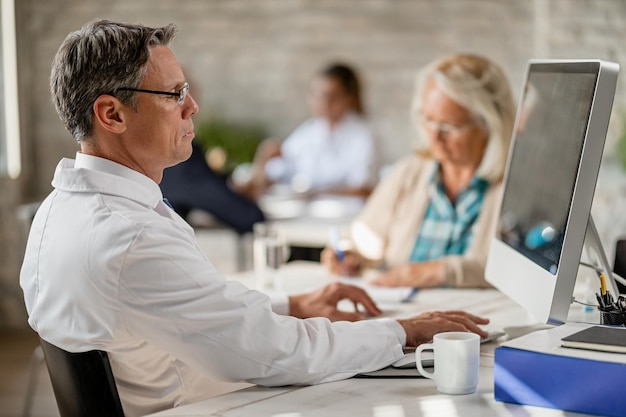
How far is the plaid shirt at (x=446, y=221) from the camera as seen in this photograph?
9.53 feet

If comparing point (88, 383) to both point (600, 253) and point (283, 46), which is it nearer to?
point (600, 253)

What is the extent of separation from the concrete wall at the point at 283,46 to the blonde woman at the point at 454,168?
13.1ft

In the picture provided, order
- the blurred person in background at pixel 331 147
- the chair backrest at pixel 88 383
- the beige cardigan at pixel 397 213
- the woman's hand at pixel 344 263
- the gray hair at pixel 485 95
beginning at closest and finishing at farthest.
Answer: the chair backrest at pixel 88 383 → the woman's hand at pixel 344 263 → the gray hair at pixel 485 95 → the beige cardigan at pixel 397 213 → the blurred person in background at pixel 331 147

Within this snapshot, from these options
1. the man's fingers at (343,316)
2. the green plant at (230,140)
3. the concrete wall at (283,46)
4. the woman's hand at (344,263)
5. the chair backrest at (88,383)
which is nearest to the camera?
the chair backrest at (88,383)

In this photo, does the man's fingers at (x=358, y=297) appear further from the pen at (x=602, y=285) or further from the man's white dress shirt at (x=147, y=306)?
the pen at (x=602, y=285)

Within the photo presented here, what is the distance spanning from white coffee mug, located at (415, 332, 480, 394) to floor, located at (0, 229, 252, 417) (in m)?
2.47

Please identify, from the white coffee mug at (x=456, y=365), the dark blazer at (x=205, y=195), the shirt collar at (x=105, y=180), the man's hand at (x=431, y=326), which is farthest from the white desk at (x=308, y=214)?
the white coffee mug at (x=456, y=365)

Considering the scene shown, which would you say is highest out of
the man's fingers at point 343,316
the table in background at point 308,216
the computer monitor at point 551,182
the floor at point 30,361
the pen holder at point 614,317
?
the computer monitor at point 551,182

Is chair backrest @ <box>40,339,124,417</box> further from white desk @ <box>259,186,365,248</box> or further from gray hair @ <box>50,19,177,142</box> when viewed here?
white desk @ <box>259,186,365,248</box>

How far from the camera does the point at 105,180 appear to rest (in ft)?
5.36

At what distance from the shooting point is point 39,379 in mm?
4523

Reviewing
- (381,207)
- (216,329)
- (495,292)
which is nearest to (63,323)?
(216,329)

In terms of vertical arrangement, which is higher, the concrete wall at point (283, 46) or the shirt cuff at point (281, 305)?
the concrete wall at point (283, 46)

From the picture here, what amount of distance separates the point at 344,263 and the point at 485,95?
0.67 meters
